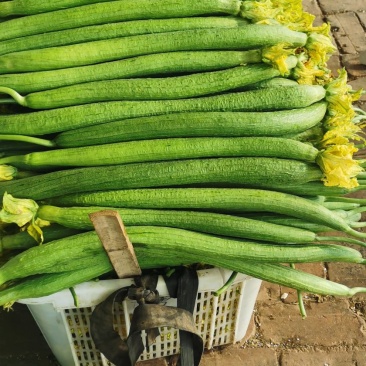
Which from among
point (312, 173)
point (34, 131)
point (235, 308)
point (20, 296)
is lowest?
point (235, 308)

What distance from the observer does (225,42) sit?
1721 millimetres

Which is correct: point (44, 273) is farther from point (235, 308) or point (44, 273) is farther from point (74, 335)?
point (235, 308)

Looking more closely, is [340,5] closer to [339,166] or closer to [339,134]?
[339,134]

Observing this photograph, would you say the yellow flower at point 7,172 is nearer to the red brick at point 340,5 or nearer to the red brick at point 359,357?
the red brick at point 359,357

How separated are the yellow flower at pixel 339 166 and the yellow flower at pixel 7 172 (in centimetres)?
96

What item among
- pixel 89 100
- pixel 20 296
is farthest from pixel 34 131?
pixel 20 296

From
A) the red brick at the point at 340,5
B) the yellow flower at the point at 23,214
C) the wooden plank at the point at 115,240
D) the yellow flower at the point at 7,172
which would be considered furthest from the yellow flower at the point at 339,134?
the red brick at the point at 340,5

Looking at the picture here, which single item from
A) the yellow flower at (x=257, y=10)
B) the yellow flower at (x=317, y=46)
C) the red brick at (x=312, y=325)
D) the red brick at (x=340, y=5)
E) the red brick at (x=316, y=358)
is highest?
the yellow flower at (x=257, y=10)

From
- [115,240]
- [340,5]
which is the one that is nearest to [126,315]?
[115,240]

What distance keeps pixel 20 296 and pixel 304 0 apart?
394cm

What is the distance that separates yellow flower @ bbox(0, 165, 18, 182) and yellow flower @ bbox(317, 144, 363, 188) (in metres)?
0.96

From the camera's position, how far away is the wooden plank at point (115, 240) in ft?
4.53

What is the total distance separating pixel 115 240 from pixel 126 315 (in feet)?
1.41

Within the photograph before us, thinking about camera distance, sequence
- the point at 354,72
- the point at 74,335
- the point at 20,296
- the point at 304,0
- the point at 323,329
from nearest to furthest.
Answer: the point at 20,296 < the point at 74,335 < the point at 323,329 < the point at 354,72 < the point at 304,0
